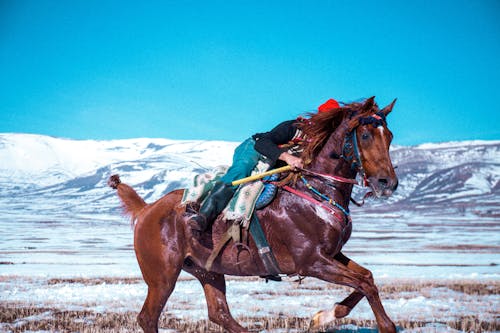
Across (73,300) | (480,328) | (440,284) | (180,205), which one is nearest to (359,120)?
(180,205)

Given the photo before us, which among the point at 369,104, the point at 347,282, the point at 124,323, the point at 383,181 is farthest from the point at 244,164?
the point at 124,323

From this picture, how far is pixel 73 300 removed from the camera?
461 inches

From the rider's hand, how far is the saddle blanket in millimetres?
406

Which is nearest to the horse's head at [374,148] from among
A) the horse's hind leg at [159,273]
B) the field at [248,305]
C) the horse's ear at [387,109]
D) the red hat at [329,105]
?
the horse's ear at [387,109]

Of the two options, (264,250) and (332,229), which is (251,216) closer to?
(264,250)

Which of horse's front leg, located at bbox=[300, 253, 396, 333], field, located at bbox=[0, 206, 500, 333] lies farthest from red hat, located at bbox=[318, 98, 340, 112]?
field, located at bbox=[0, 206, 500, 333]

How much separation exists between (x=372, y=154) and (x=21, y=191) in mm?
197350

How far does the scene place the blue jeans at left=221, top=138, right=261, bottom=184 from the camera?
21.2 ft

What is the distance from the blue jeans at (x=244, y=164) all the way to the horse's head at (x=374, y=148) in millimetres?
1318

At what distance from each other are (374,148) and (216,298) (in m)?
2.97

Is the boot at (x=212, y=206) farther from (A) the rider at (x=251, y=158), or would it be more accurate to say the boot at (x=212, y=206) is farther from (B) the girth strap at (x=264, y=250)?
(B) the girth strap at (x=264, y=250)

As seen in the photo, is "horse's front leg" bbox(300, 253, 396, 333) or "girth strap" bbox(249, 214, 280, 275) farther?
"girth strap" bbox(249, 214, 280, 275)

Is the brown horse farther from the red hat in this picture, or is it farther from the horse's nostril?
the red hat

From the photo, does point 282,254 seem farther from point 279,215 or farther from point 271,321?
point 271,321
